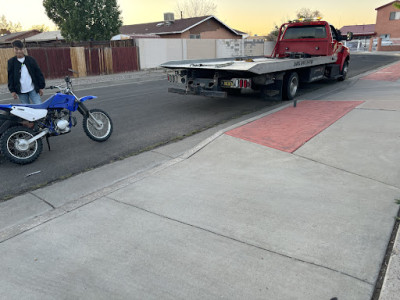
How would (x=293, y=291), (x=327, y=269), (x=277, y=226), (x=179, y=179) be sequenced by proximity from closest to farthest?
(x=293, y=291)
(x=327, y=269)
(x=277, y=226)
(x=179, y=179)

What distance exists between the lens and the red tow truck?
835 centimetres

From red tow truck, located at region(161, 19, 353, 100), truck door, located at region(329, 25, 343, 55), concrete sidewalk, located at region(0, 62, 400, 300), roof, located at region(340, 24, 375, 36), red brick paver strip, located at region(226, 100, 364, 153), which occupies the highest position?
roof, located at region(340, 24, 375, 36)

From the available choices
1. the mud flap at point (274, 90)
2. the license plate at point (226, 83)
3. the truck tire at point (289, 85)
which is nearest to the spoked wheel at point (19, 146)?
the license plate at point (226, 83)

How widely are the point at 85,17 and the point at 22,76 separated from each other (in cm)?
2129

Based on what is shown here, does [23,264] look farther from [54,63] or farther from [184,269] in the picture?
[54,63]

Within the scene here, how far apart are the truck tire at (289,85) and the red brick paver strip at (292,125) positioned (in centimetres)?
106

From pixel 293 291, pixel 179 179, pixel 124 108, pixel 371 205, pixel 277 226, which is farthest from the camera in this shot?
pixel 124 108

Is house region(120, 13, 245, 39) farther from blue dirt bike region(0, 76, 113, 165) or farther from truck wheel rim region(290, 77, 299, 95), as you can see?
blue dirt bike region(0, 76, 113, 165)

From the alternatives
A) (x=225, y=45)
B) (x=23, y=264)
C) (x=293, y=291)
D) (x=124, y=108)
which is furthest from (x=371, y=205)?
(x=225, y=45)

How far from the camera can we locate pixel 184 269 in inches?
108

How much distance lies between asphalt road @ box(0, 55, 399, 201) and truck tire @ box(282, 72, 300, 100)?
68cm

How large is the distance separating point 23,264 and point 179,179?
84.7 inches

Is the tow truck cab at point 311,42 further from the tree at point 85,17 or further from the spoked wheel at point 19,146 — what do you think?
the tree at point 85,17

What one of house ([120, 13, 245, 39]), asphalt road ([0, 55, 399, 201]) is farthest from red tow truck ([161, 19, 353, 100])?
house ([120, 13, 245, 39])
